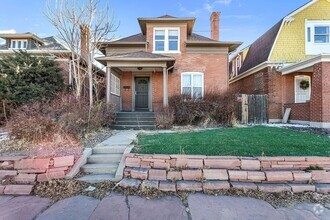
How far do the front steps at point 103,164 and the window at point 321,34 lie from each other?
14.4 m

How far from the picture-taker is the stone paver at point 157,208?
2.83m

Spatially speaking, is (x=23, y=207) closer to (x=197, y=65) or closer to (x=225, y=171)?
(x=225, y=171)

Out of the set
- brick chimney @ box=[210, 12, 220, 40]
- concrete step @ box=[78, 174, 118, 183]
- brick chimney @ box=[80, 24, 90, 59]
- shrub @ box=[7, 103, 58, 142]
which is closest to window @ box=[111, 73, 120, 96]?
brick chimney @ box=[80, 24, 90, 59]

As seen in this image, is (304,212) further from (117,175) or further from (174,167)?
(117,175)

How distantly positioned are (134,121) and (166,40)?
6288 millimetres

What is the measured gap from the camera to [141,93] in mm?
13594

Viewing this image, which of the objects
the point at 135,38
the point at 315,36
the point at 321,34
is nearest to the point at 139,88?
the point at 135,38

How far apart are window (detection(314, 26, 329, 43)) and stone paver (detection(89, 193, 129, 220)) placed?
15200 mm

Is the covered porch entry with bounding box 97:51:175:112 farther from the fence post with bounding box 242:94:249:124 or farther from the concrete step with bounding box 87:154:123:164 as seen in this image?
the concrete step with bounding box 87:154:123:164

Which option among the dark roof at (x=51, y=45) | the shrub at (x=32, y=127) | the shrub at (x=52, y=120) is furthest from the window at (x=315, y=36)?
the dark roof at (x=51, y=45)

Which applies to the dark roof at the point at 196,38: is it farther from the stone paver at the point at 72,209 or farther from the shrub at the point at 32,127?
the stone paver at the point at 72,209

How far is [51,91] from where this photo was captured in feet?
34.7

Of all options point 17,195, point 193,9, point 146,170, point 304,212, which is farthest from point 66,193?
point 193,9

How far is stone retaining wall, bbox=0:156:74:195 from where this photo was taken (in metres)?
3.85
